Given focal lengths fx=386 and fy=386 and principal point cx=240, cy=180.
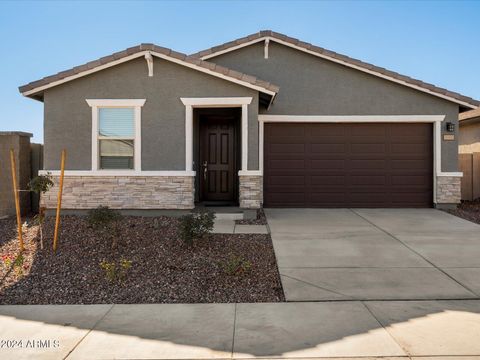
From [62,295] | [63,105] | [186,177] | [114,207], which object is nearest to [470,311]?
[62,295]

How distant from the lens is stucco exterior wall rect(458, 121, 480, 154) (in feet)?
50.7

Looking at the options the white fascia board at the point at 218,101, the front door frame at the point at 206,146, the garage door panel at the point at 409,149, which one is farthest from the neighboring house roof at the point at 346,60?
the white fascia board at the point at 218,101

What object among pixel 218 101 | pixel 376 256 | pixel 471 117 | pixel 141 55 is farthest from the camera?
pixel 471 117

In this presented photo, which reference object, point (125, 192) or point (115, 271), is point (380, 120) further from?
point (115, 271)

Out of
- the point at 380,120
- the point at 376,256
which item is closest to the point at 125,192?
the point at 376,256

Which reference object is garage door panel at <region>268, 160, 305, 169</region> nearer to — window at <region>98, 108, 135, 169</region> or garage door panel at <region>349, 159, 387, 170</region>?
garage door panel at <region>349, 159, 387, 170</region>

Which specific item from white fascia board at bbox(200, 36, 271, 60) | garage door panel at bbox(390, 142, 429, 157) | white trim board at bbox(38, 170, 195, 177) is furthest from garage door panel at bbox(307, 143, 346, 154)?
white trim board at bbox(38, 170, 195, 177)

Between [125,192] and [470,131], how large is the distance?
14.1 metres

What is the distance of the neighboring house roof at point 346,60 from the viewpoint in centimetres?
1136

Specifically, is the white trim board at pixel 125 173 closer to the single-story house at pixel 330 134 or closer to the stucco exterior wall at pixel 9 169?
the stucco exterior wall at pixel 9 169

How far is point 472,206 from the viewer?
12305 mm

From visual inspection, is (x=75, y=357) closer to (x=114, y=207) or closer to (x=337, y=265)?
(x=337, y=265)

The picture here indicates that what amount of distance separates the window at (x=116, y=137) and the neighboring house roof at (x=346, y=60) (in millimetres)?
3530

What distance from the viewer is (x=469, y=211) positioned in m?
11.4
